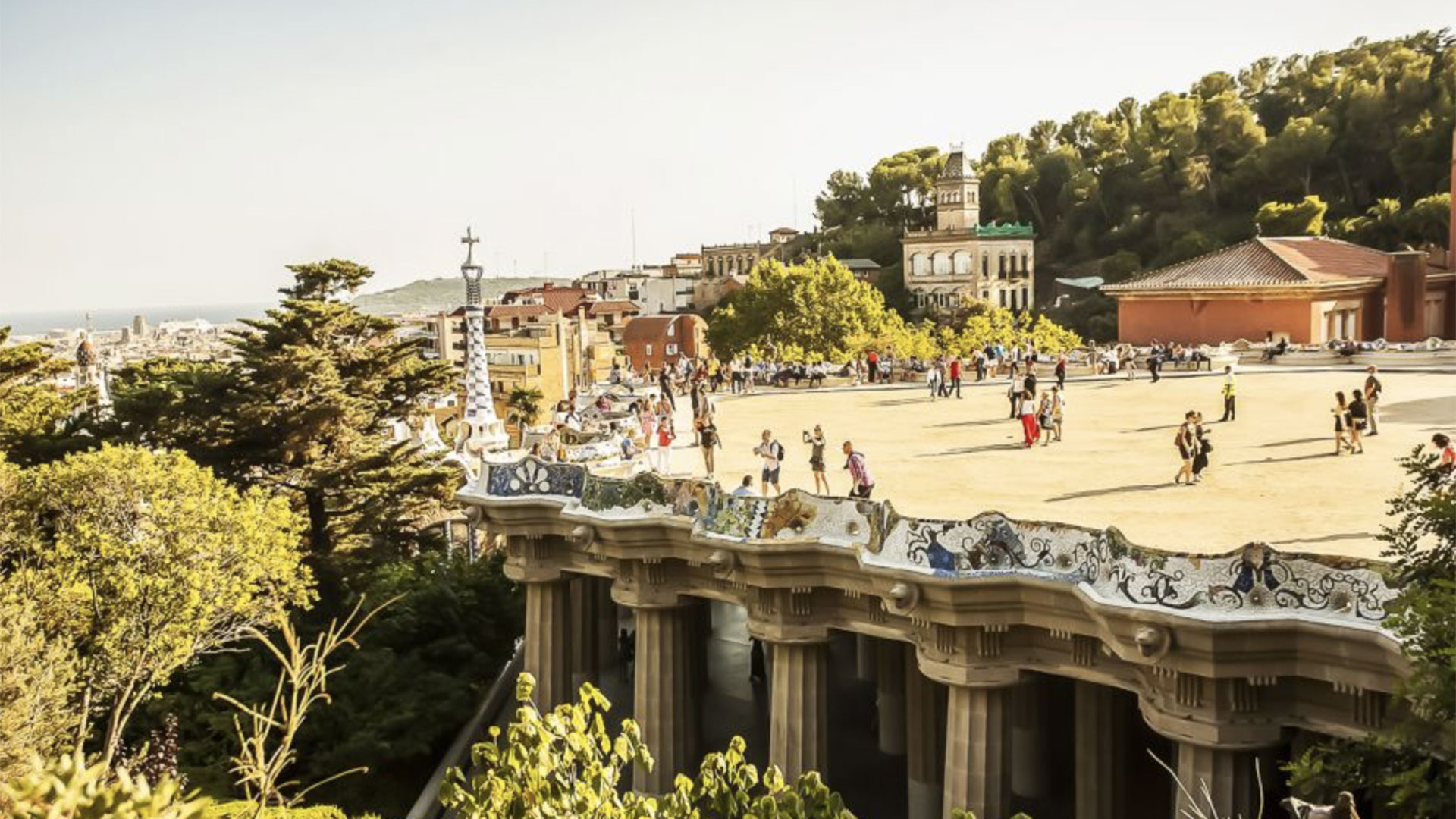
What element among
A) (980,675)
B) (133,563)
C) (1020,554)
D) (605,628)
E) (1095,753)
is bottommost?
(1095,753)

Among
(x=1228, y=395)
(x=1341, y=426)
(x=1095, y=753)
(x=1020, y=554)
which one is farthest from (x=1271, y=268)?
(x=1020, y=554)

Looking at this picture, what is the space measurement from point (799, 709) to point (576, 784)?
10.7 metres

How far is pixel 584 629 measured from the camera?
24.8m

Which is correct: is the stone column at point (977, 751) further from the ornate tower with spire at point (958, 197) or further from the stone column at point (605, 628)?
the ornate tower with spire at point (958, 197)

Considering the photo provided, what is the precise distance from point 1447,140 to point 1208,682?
8263 centimetres

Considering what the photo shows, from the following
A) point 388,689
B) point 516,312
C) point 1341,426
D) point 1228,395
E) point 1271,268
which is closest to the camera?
point 1341,426

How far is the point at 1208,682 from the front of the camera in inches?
542

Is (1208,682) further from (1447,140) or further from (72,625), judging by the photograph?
(1447,140)

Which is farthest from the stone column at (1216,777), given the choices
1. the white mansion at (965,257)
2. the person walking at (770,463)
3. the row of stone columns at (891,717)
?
the white mansion at (965,257)

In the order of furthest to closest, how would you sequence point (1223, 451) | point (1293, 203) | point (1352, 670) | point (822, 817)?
point (1293, 203)
point (1223, 451)
point (1352, 670)
point (822, 817)

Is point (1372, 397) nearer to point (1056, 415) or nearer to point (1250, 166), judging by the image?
point (1056, 415)

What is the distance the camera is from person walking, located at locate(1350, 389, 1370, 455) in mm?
22906

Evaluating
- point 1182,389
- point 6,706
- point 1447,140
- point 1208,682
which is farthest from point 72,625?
point 1447,140

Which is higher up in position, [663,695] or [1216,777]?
[1216,777]
